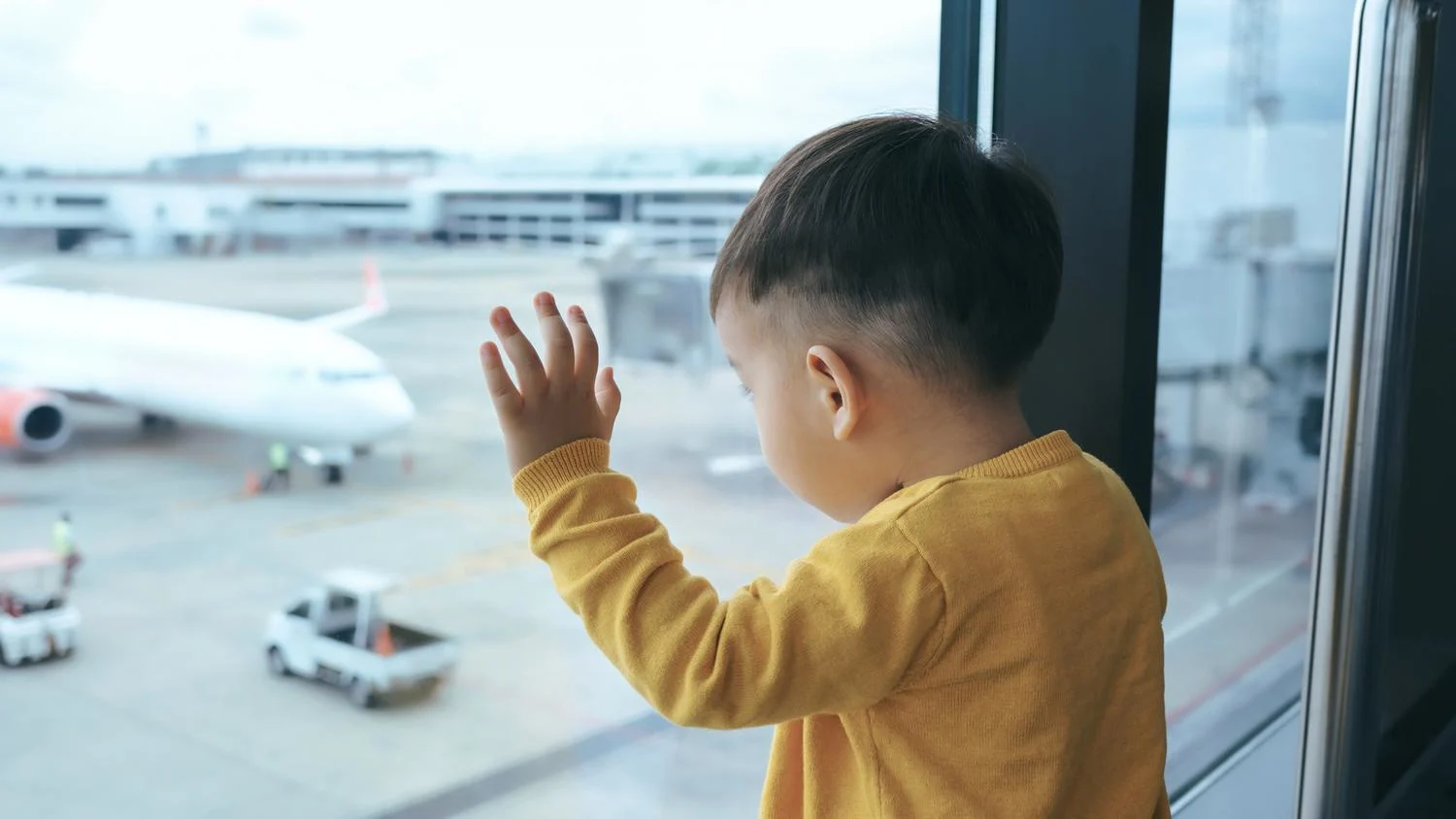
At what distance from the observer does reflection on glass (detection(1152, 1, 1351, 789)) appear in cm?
219

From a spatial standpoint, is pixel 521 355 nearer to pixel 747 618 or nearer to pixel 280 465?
pixel 747 618

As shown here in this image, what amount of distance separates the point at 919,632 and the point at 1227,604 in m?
2.30

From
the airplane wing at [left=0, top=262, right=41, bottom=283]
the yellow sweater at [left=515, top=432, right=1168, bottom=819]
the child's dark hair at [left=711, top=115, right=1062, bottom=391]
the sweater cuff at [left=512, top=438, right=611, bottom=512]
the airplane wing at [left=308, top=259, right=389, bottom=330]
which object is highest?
the child's dark hair at [left=711, top=115, right=1062, bottom=391]

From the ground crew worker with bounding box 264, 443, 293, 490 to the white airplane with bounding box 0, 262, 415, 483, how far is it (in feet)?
0.04

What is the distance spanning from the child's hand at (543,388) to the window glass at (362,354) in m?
0.49

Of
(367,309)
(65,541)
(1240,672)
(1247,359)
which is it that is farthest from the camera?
(1247,359)

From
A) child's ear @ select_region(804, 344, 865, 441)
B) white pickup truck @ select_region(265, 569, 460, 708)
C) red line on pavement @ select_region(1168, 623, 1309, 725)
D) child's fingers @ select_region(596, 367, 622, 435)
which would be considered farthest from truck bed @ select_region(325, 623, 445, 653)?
red line on pavement @ select_region(1168, 623, 1309, 725)

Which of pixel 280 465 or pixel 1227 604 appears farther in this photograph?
pixel 1227 604

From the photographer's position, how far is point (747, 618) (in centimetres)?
63

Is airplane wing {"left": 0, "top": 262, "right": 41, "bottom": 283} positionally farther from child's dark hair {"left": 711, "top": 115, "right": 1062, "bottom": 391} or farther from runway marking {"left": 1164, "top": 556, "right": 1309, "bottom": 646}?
runway marking {"left": 1164, "top": 556, "right": 1309, "bottom": 646}

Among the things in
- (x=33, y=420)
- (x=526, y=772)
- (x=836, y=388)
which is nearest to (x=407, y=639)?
(x=526, y=772)

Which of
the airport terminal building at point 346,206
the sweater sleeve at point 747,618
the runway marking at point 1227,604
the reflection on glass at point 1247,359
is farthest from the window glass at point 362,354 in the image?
the runway marking at point 1227,604

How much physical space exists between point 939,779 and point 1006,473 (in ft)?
0.57

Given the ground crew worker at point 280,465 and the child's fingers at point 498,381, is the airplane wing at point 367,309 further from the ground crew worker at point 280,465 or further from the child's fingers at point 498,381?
the child's fingers at point 498,381
